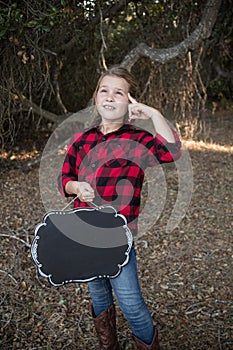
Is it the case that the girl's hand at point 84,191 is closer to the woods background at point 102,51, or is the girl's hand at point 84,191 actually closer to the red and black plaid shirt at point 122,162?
the red and black plaid shirt at point 122,162

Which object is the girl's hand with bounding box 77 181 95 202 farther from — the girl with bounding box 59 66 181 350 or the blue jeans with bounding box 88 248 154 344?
the blue jeans with bounding box 88 248 154 344

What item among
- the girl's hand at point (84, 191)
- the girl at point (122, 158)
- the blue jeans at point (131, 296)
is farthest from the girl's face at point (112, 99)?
the blue jeans at point (131, 296)

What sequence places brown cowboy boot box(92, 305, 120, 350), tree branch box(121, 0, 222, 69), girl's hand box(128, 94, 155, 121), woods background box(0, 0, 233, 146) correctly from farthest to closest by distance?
tree branch box(121, 0, 222, 69) → woods background box(0, 0, 233, 146) → brown cowboy boot box(92, 305, 120, 350) → girl's hand box(128, 94, 155, 121)

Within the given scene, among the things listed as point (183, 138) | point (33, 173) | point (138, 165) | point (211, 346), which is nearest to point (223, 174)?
point (183, 138)

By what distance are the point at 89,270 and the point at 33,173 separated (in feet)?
9.55

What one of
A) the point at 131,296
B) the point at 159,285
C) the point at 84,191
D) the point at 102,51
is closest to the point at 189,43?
the point at 102,51

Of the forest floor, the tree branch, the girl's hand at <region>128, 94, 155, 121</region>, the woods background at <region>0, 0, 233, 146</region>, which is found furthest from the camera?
the tree branch

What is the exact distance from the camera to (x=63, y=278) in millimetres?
1638

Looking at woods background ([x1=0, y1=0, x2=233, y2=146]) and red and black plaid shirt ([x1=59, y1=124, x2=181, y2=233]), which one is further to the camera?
woods background ([x1=0, y1=0, x2=233, y2=146])

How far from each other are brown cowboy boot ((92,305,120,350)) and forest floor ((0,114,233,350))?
7.7 inches

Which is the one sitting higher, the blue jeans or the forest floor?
the blue jeans

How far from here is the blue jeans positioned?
164cm

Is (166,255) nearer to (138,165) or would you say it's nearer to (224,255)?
(224,255)

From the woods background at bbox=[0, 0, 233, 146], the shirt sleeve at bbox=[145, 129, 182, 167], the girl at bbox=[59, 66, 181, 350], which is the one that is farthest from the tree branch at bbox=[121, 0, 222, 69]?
the shirt sleeve at bbox=[145, 129, 182, 167]
